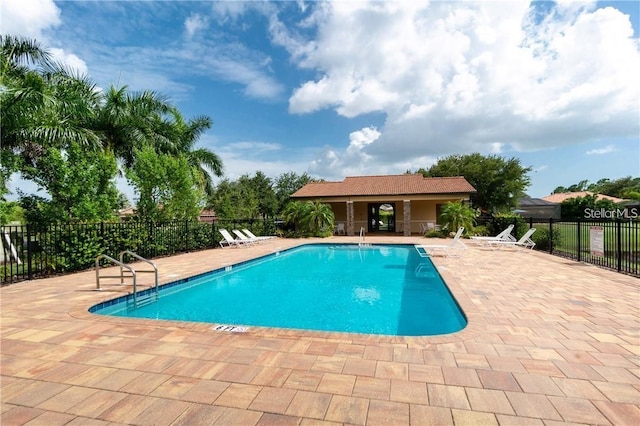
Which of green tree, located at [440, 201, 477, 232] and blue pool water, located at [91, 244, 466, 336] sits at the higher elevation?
green tree, located at [440, 201, 477, 232]

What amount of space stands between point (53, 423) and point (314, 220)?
19423 millimetres

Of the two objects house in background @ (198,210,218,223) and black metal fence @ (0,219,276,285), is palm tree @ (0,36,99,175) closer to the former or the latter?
black metal fence @ (0,219,276,285)

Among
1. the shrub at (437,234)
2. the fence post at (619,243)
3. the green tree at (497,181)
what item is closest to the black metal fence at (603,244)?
the fence post at (619,243)

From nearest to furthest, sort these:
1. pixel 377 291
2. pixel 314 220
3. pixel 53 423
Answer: pixel 53 423 → pixel 377 291 → pixel 314 220

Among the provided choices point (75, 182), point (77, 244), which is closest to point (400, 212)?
point (75, 182)

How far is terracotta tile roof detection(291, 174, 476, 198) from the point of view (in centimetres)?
2275

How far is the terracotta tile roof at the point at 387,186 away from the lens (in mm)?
22750

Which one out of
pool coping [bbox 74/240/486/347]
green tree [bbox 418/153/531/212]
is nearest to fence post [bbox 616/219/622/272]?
pool coping [bbox 74/240/486/347]

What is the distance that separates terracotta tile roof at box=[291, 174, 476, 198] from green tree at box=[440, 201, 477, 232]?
2.26 meters

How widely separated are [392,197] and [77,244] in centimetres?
1792

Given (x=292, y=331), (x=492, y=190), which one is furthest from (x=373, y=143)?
(x=292, y=331)

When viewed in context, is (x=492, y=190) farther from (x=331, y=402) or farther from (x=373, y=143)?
(x=331, y=402)

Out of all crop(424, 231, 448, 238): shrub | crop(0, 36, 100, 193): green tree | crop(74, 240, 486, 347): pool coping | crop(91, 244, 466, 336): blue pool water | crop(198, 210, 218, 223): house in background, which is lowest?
crop(91, 244, 466, 336): blue pool water

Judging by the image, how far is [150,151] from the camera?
48.5 feet
